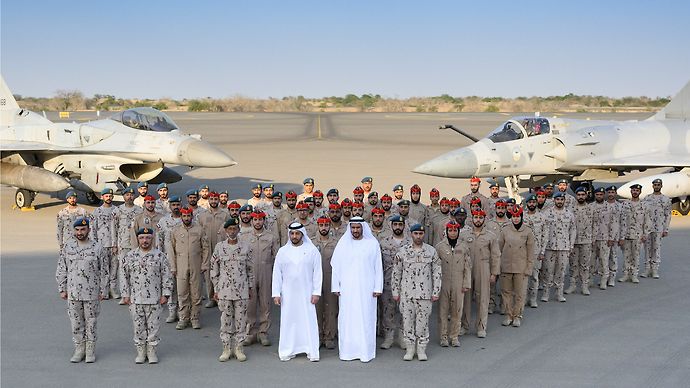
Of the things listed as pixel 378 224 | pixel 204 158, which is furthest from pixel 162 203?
pixel 204 158

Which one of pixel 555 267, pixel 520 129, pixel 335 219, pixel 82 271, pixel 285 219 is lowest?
pixel 555 267

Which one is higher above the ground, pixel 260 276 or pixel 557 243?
pixel 557 243

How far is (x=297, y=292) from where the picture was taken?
25.8 feet

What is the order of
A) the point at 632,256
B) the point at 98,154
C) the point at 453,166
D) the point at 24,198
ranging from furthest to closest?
the point at 24,198
the point at 98,154
the point at 453,166
the point at 632,256

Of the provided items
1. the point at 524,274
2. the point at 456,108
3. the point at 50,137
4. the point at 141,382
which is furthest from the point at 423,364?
the point at 456,108

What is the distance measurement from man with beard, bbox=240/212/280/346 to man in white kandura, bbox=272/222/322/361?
54 centimetres

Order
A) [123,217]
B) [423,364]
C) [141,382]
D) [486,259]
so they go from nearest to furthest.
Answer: [141,382] → [423,364] → [486,259] → [123,217]

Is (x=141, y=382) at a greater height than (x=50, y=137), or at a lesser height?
lesser

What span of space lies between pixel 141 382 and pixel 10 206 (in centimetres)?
1274

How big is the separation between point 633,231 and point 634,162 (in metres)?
6.05

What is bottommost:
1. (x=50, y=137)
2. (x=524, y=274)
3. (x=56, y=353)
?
(x=56, y=353)

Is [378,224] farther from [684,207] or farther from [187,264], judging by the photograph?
[684,207]

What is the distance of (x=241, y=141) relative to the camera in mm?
41250

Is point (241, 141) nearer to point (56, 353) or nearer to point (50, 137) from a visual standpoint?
→ point (50, 137)
